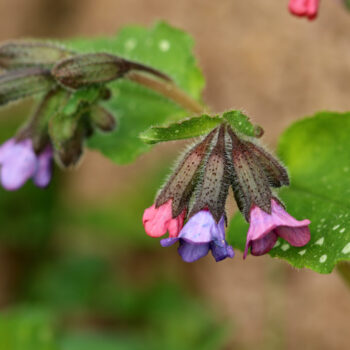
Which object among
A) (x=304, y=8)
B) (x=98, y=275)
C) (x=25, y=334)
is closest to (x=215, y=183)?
(x=304, y=8)

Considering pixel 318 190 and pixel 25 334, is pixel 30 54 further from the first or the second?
pixel 25 334

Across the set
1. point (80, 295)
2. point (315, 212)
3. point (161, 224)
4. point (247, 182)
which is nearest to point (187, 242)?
point (161, 224)

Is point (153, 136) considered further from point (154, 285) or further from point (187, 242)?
point (154, 285)

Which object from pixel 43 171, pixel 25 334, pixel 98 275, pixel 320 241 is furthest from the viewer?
pixel 98 275

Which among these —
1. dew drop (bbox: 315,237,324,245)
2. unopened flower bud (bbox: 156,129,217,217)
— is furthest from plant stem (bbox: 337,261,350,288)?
unopened flower bud (bbox: 156,129,217,217)

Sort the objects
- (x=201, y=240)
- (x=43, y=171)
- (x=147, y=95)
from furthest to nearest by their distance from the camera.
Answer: (x=147, y=95)
(x=43, y=171)
(x=201, y=240)

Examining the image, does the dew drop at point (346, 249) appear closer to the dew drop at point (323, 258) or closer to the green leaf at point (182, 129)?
the dew drop at point (323, 258)
